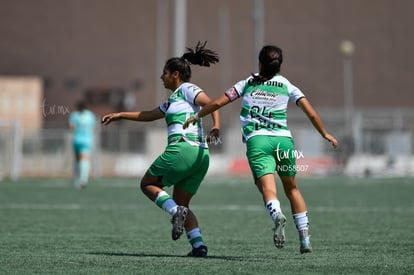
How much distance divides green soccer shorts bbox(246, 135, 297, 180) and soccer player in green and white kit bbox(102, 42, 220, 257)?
391 millimetres

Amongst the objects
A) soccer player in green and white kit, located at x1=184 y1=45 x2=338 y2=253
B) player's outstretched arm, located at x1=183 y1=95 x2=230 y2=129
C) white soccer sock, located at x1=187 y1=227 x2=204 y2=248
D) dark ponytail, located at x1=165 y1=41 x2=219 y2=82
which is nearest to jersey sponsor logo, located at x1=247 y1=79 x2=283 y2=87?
soccer player in green and white kit, located at x1=184 y1=45 x2=338 y2=253

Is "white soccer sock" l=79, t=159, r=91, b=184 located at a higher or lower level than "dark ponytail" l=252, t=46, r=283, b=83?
lower

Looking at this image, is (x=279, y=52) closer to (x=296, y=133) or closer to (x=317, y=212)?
A: (x=317, y=212)

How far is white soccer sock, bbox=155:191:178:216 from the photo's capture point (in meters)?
9.02

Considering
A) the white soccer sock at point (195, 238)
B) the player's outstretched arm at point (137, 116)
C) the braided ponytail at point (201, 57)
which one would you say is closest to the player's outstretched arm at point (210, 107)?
the player's outstretched arm at point (137, 116)

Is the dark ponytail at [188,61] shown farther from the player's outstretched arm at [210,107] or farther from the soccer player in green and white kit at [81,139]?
the soccer player in green and white kit at [81,139]

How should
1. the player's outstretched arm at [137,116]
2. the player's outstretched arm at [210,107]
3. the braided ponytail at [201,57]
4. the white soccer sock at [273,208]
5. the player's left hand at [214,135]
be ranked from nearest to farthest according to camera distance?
the white soccer sock at [273,208] → the player's outstretched arm at [210,107] → the player's left hand at [214,135] → the player's outstretched arm at [137,116] → the braided ponytail at [201,57]

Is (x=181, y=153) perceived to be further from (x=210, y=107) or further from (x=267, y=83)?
(x=267, y=83)

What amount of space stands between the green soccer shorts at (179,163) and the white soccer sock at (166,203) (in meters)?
0.16

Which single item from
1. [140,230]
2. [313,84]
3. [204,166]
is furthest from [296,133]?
[204,166]

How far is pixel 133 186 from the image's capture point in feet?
82.6

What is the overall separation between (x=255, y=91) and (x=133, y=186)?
16.4 m

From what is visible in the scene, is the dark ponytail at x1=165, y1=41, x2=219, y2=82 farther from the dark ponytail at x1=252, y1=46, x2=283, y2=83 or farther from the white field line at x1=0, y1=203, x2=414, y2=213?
the white field line at x1=0, y1=203, x2=414, y2=213

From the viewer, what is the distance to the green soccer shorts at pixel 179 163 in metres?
9.20
